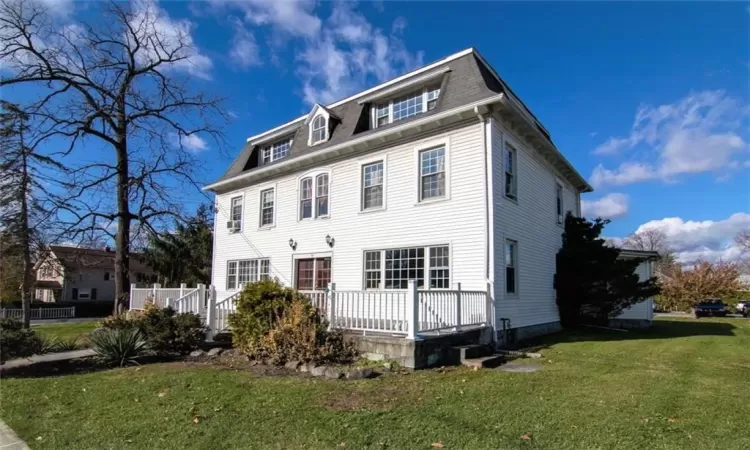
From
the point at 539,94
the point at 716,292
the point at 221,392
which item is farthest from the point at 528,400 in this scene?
the point at 716,292

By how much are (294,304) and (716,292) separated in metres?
34.0

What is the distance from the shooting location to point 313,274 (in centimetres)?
1478

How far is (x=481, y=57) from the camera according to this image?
1283cm

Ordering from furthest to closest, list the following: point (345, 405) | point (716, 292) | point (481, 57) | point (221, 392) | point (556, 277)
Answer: point (716, 292) → point (556, 277) → point (481, 57) → point (221, 392) → point (345, 405)

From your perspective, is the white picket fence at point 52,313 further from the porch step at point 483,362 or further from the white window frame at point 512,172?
the porch step at point 483,362

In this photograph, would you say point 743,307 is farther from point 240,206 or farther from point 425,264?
point 240,206

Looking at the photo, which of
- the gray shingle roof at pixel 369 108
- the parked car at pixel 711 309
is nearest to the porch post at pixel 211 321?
the gray shingle roof at pixel 369 108

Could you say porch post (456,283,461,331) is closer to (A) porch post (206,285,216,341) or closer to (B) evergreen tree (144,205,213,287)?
(A) porch post (206,285,216,341)

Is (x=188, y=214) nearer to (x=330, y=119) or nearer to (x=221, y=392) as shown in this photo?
(x=330, y=119)

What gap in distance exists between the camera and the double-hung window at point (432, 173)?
11.8 meters

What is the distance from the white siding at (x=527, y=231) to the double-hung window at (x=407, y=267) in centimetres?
146

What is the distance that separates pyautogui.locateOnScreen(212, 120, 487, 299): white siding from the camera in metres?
10.9

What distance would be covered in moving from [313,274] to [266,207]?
388cm

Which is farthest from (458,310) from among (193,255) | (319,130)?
(193,255)
